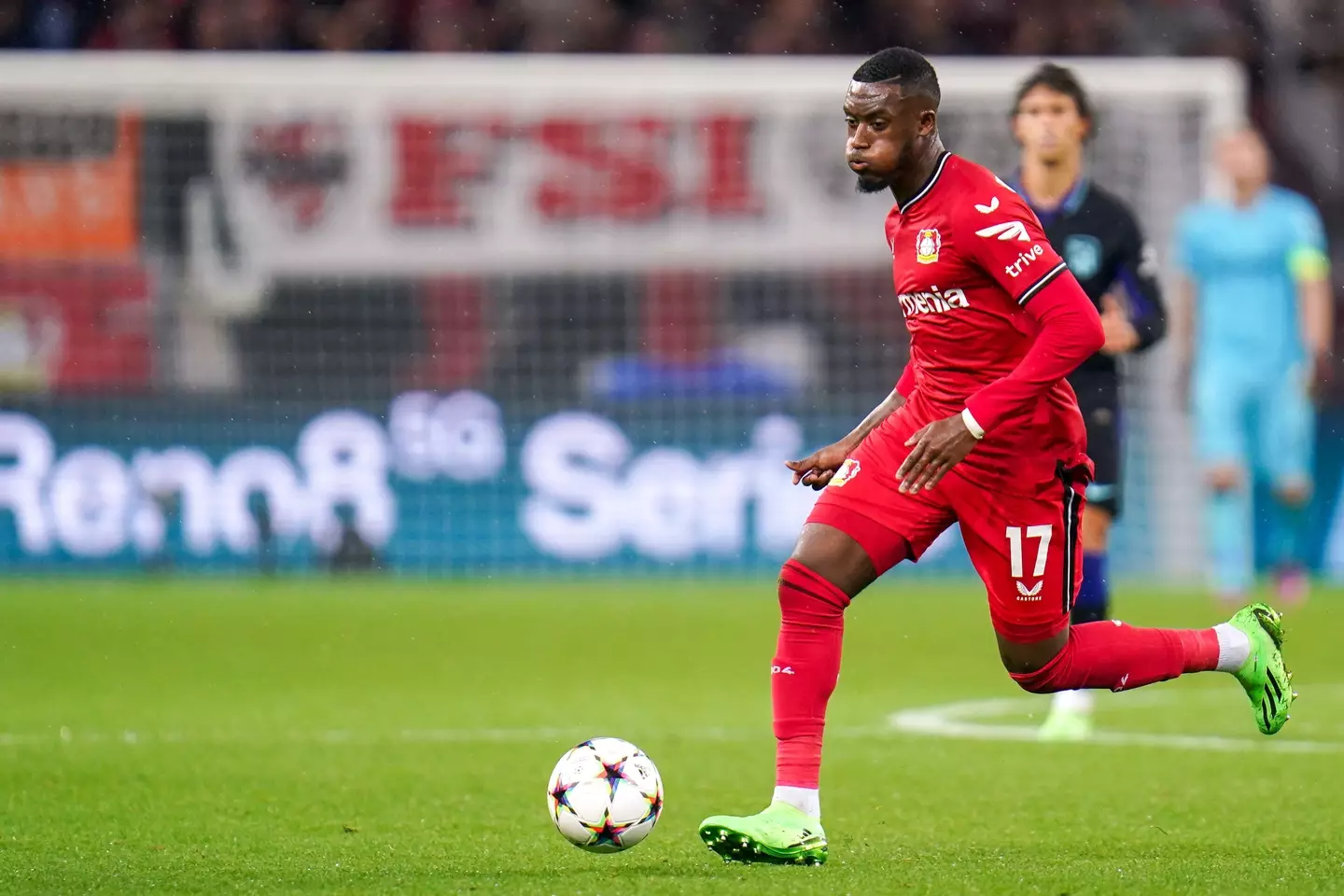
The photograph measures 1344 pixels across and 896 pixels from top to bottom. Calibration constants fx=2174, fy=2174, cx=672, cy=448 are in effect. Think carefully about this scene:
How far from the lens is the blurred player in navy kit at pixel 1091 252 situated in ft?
24.9

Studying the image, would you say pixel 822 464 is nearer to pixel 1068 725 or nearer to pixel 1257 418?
pixel 1068 725

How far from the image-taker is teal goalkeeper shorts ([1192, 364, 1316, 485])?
522 inches

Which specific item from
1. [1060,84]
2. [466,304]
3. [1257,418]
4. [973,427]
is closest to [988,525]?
[973,427]

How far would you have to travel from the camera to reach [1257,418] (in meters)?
13.7

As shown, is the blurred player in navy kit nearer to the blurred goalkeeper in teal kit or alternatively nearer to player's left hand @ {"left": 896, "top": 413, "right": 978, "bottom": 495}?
player's left hand @ {"left": 896, "top": 413, "right": 978, "bottom": 495}

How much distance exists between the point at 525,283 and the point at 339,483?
7.76 feet

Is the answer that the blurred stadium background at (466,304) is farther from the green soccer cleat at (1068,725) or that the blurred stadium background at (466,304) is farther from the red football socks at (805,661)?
the red football socks at (805,661)

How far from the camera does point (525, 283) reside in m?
16.4

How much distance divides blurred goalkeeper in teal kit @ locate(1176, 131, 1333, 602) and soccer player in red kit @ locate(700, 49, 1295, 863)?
792cm


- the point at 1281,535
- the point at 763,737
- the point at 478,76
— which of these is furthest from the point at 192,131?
the point at 763,737

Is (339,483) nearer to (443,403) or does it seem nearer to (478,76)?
(443,403)

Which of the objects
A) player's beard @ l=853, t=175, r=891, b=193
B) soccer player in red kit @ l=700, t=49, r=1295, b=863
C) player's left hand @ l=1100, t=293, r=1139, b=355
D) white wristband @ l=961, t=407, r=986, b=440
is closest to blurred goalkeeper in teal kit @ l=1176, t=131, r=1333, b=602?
player's left hand @ l=1100, t=293, r=1139, b=355

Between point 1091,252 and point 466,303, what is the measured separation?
9.27 meters

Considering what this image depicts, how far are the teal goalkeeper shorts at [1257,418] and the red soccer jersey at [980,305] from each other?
8.13 metres
